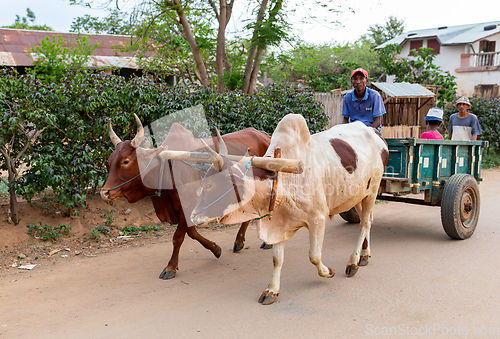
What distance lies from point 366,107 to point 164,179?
2810mm

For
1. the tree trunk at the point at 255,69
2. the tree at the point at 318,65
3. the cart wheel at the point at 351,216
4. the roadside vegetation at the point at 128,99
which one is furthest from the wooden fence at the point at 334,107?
the cart wheel at the point at 351,216

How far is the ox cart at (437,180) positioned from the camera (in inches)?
210

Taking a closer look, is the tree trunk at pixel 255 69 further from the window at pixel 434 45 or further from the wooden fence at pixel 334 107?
the window at pixel 434 45

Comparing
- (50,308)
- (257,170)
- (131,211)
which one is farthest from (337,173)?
(131,211)

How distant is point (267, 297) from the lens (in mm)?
3705

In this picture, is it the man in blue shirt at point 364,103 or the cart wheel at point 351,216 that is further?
the cart wheel at point 351,216

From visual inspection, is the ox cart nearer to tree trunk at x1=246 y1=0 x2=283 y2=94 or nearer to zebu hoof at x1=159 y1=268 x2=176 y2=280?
zebu hoof at x1=159 y1=268 x2=176 y2=280

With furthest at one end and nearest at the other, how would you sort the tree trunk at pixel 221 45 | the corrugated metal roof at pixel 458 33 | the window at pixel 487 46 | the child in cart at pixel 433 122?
the window at pixel 487 46 < the corrugated metal roof at pixel 458 33 < the tree trunk at pixel 221 45 < the child in cart at pixel 433 122

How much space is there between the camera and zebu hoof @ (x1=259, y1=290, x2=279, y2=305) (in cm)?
369

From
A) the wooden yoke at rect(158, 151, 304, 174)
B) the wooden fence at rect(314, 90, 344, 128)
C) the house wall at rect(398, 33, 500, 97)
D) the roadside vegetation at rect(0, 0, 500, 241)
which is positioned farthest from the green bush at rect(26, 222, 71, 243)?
the house wall at rect(398, 33, 500, 97)

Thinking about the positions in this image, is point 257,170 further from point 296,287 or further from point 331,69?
point 331,69

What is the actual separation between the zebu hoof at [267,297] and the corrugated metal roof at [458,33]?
2599cm

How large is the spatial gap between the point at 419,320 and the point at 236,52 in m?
7.74

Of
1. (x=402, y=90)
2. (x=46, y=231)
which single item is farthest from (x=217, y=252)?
(x=402, y=90)
